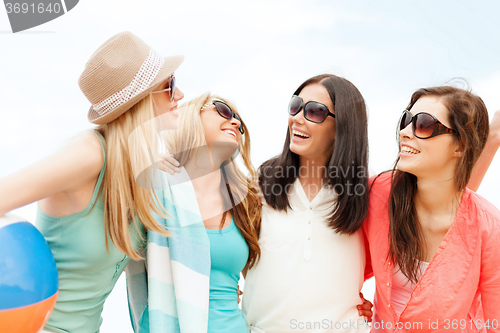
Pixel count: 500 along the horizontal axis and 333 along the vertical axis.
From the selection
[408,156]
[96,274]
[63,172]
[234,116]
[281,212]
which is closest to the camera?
[63,172]

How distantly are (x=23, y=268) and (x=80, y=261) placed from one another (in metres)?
0.39

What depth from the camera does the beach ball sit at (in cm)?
197

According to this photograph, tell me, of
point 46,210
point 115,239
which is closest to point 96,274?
point 115,239

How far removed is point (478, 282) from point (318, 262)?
117cm

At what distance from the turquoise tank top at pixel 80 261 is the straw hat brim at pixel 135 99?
12 centimetres

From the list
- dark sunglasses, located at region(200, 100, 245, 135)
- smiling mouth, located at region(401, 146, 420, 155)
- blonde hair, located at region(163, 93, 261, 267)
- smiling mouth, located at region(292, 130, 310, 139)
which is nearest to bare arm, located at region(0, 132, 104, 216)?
blonde hair, located at region(163, 93, 261, 267)

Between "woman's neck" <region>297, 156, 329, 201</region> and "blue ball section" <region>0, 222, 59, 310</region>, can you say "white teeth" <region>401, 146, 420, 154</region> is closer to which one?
"woman's neck" <region>297, 156, 329, 201</region>

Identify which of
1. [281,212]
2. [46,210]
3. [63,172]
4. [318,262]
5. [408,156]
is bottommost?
[318,262]

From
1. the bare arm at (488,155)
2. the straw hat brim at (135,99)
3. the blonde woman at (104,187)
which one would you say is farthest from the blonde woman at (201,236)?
the bare arm at (488,155)

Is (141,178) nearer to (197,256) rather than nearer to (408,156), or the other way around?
(197,256)

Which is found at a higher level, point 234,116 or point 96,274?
point 234,116

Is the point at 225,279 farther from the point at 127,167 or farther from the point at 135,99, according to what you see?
the point at 135,99

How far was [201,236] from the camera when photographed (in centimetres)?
285

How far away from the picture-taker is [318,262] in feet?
10.0
